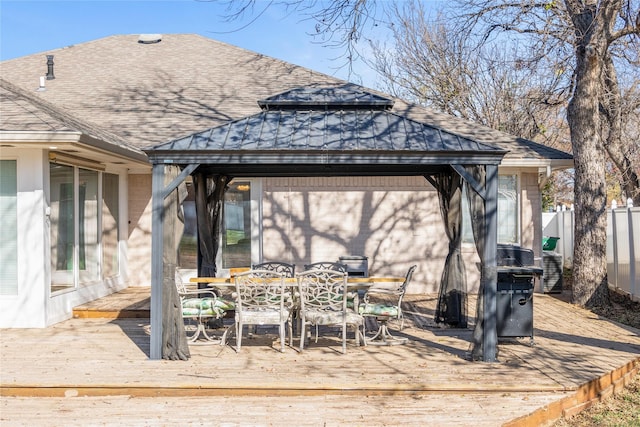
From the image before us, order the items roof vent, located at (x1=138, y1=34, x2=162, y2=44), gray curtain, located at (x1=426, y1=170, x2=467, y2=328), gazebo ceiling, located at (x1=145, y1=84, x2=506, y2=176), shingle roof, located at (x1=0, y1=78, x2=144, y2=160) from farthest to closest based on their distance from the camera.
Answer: roof vent, located at (x1=138, y1=34, x2=162, y2=44)
gray curtain, located at (x1=426, y1=170, x2=467, y2=328)
shingle roof, located at (x1=0, y1=78, x2=144, y2=160)
gazebo ceiling, located at (x1=145, y1=84, x2=506, y2=176)

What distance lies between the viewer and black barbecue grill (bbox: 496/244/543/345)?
23.9ft

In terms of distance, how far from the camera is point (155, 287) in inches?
265

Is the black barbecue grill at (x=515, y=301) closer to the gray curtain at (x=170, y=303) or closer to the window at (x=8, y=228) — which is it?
the gray curtain at (x=170, y=303)

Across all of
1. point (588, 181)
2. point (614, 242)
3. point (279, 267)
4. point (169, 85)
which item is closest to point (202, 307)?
point (279, 267)

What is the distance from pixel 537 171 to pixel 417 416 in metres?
8.42

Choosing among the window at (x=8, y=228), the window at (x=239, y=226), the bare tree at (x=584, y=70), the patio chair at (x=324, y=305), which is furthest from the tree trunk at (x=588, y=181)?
the window at (x=8, y=228)

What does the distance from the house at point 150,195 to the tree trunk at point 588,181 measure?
602 millimetres

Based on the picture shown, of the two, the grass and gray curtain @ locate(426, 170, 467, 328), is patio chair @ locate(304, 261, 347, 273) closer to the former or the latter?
gray curtain @ locate(426, 170, 467, 328)

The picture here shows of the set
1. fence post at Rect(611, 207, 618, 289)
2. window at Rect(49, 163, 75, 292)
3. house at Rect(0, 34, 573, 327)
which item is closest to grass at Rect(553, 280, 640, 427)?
house at Rect(0, 34, 573, 327)

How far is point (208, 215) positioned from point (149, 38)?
928 centimetres

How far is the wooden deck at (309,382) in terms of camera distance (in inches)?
204

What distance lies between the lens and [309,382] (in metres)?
5.79

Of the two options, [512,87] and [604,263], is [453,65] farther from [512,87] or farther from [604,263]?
[604,263]

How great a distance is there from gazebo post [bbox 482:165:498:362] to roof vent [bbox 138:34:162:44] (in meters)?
12.4
